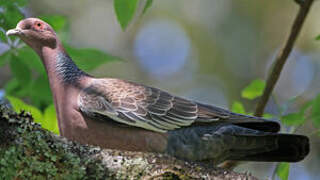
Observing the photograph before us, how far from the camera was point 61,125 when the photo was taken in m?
4.67

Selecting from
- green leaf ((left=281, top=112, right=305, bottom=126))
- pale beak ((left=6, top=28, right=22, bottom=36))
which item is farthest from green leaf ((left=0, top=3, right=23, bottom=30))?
green leaf ((left=281, top=112, right=305, bottom=126))

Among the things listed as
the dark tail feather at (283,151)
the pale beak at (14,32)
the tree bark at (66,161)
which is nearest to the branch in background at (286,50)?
the dark tail feather at (283,151)

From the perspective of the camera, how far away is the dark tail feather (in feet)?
15.4

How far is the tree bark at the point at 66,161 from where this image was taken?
274 centimetres

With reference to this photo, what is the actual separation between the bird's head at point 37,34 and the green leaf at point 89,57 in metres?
0.48

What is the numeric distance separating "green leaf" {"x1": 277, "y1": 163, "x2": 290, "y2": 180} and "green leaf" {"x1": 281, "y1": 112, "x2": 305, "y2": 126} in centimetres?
38

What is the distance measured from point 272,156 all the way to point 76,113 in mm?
1932

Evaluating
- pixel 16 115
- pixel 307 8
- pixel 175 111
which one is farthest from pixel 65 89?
pixel 307 8

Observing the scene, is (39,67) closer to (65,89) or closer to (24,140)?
(65,89)

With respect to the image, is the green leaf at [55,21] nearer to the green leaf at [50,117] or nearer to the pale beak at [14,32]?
the pale beak at [14,32]

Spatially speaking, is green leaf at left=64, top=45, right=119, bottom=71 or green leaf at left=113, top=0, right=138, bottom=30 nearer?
green leaf at left=113, top=0, right=138, bottom=30

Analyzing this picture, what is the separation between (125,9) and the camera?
12.4 ft

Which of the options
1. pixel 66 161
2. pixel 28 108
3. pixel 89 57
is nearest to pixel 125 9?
pixel 89 57

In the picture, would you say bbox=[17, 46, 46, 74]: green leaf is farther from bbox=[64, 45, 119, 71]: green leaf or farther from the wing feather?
the wing feather
